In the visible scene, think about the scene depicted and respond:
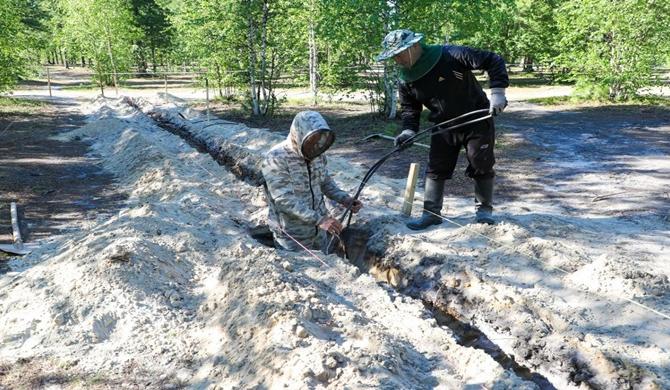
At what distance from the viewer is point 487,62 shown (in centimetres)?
474

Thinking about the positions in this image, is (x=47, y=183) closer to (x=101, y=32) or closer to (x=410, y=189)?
(x=410, y=189)

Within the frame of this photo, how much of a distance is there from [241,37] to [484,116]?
42.8ft

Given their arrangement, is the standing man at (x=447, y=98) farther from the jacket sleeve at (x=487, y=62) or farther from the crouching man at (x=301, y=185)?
the crouching man at (x=301, y=185)

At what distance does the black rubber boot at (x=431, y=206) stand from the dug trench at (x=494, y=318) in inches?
12.7

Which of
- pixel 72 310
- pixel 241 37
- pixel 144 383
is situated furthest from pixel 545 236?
pixel 241 37

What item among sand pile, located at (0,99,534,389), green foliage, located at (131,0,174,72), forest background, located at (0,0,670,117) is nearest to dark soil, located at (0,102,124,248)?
sand pile, located at (0,99,534,389)

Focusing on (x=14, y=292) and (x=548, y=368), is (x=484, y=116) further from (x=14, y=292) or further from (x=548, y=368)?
(x=14, y=292)

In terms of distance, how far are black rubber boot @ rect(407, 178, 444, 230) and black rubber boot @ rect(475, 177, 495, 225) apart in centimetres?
39

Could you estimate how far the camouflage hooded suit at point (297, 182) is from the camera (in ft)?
15.3

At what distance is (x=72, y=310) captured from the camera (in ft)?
12.6

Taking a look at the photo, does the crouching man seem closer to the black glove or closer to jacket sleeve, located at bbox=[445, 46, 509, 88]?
the black glove

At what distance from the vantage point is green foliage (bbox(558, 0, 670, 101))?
15492 millimetres

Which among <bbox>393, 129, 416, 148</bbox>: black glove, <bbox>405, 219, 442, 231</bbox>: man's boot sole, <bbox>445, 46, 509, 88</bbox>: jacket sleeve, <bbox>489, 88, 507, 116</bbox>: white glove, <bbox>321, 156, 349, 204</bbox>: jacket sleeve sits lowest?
<bbox>405, 219, 442, 231</bbox>: man's boot sole

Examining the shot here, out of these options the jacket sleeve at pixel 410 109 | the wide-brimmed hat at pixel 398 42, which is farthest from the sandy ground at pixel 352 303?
the wide-brimmed hat at pixel 398 42
